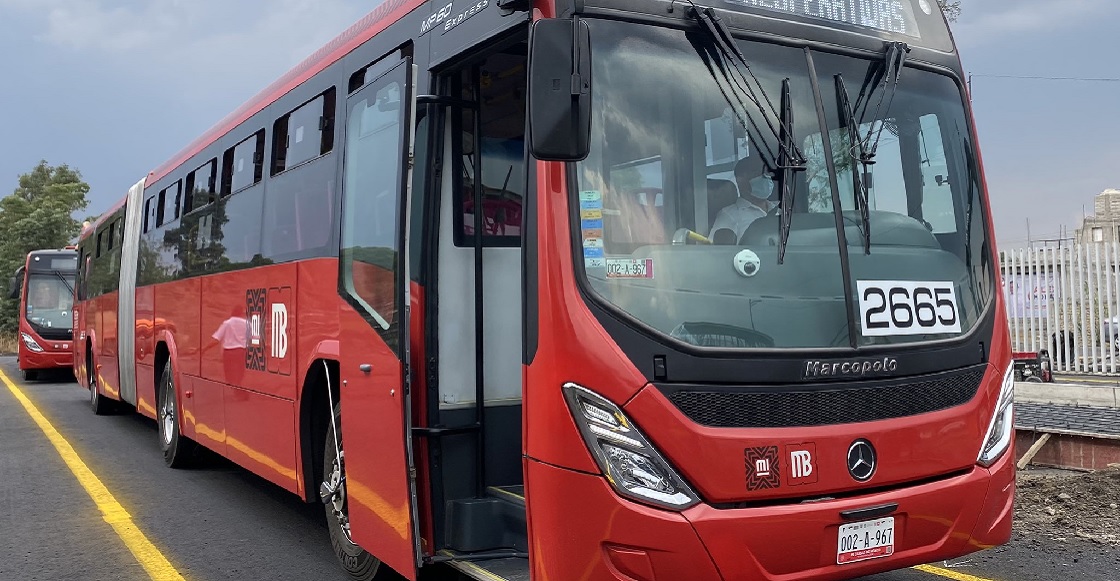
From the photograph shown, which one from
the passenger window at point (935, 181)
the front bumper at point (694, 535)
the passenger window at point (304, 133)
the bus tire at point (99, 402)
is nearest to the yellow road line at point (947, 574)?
the front bumper at point (694, 535)

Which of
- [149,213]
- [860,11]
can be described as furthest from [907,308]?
[149,213]

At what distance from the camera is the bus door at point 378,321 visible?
14.8 feet

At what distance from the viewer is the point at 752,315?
3.67 m

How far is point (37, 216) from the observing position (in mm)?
47094

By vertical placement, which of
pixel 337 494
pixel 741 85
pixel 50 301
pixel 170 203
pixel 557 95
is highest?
pixel 170 203

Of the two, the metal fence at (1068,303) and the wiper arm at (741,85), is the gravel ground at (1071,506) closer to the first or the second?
the wiper arm at (741,85)

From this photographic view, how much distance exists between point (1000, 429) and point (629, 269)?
5.82 feet

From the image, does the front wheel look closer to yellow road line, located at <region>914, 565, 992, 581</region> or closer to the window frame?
the window frame

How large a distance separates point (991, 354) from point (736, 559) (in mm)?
1502

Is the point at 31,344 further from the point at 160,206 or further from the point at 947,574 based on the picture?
the point at 947,574

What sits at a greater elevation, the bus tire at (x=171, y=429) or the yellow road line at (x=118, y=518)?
the bus tire at (x=171, y=429)

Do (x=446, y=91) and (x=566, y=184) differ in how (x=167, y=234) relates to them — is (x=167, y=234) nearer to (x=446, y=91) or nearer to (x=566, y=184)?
(x=446, y=91)

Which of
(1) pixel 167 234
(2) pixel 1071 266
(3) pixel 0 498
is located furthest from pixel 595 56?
(2) pixel 1071 266

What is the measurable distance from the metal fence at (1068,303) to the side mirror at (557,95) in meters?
16.2
